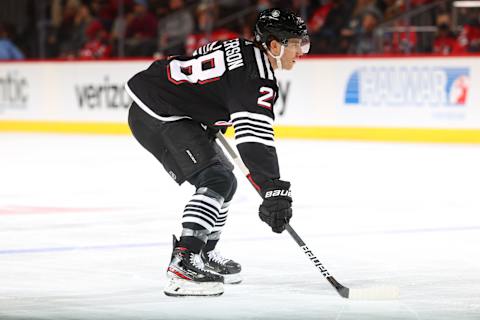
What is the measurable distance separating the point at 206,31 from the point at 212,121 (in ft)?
32.3

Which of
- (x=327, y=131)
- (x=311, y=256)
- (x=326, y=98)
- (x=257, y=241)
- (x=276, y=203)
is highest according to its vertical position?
(x=276, y=203)

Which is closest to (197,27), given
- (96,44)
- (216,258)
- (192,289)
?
(96,44)

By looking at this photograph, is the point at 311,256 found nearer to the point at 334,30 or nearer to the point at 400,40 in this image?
the point at 400,40

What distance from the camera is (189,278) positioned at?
4.33 metres

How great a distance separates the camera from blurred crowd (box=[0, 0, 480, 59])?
12.4m

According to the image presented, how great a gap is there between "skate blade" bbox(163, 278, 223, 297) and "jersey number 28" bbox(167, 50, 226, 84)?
2.50 feet

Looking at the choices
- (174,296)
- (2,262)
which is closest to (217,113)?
(174,296)

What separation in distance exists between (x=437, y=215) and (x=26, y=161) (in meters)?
5.00

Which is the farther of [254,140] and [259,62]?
[259,62]

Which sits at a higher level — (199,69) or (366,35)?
(199,69)

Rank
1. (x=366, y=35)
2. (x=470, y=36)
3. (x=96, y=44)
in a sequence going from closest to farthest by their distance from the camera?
(x=470, y=36) < (x=366, y=35) < (x=96, y=44)

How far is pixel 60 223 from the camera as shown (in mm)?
6359

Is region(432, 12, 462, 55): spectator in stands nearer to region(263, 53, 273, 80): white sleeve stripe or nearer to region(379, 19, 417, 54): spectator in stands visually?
region(379, 19, 417, 54): spectator in stands

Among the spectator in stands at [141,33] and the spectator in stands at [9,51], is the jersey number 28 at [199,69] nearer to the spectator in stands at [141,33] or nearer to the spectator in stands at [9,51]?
the spectator in stands at [141,33]
